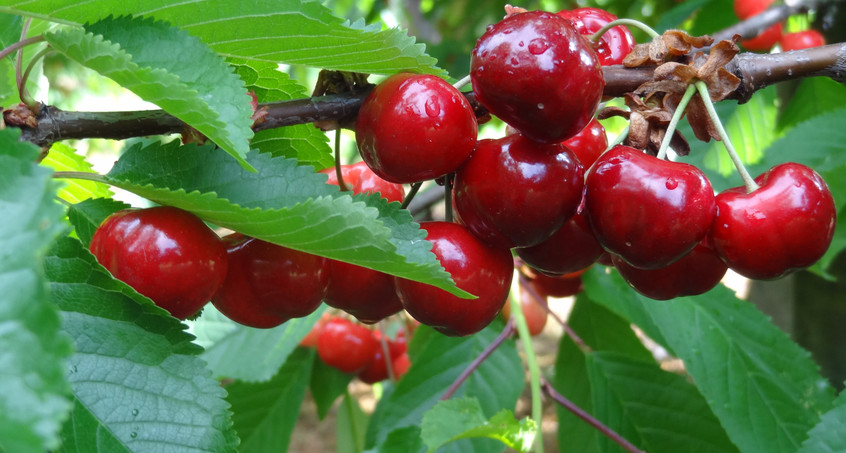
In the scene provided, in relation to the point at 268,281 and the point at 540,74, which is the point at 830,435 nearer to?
the point at 540,74

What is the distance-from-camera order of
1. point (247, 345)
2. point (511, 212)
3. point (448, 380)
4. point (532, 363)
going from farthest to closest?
point (247, 345) → point (448, 380) → point (532, 363) → point (511, 212)

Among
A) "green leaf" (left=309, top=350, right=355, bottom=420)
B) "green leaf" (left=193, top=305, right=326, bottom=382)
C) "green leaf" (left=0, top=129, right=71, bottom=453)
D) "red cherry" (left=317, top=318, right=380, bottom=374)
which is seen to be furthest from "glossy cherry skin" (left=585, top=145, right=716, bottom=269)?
"green leaf" (left=309, top=350, right=355, bottom=420)

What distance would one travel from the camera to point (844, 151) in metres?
1.69

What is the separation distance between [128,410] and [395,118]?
41cm

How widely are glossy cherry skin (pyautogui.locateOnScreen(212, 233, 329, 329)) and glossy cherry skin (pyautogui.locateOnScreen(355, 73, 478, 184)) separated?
0.52ft

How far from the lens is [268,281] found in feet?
2.88

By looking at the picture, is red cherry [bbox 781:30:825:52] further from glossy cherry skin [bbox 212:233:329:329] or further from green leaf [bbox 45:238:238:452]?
green leaf [bbox 45:238:238:452]

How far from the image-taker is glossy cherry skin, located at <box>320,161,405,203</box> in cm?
103

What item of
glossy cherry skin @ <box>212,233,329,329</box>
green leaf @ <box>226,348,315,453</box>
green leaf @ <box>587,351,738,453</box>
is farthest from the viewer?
green leaf @ <box>226,348,315,453</box>

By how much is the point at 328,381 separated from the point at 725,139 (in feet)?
5.42

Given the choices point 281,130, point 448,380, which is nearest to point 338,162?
point 281,130

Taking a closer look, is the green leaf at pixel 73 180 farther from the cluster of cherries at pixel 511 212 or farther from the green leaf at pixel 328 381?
the green leaf at pixel 328 381

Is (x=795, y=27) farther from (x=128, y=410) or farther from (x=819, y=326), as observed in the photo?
(x=128, y=410)

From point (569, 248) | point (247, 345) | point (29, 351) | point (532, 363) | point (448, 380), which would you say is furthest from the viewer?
point (247, 345)
